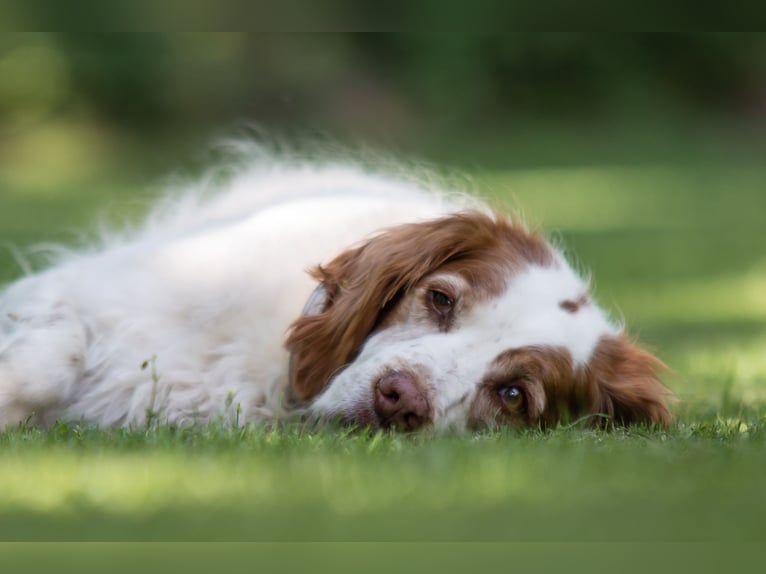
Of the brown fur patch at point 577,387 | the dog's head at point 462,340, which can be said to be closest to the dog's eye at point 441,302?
the dog's head at point 462,340

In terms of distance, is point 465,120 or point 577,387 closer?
point 577,387

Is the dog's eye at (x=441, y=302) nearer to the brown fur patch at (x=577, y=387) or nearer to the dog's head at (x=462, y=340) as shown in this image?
the dog's head at (x=462, y=340)

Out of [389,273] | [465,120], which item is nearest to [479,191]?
[389,273]

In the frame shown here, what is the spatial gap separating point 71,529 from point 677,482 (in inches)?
58.0

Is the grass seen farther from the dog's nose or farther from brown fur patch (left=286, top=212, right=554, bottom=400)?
brown fur patch (left=286, top=212, right=554, bottom=400)

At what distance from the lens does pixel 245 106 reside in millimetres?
18750

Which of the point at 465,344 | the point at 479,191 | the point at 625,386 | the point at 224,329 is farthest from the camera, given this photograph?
the point at 479,191

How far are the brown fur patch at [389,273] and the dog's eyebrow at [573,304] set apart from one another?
0.54ft

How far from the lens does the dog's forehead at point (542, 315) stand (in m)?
4.42

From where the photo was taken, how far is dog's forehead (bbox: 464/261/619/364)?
174 inches

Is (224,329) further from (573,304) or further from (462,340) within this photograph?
(573,304)

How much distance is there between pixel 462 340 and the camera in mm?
4379

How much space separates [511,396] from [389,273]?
0.56m

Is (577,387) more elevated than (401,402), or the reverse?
(577,387)
